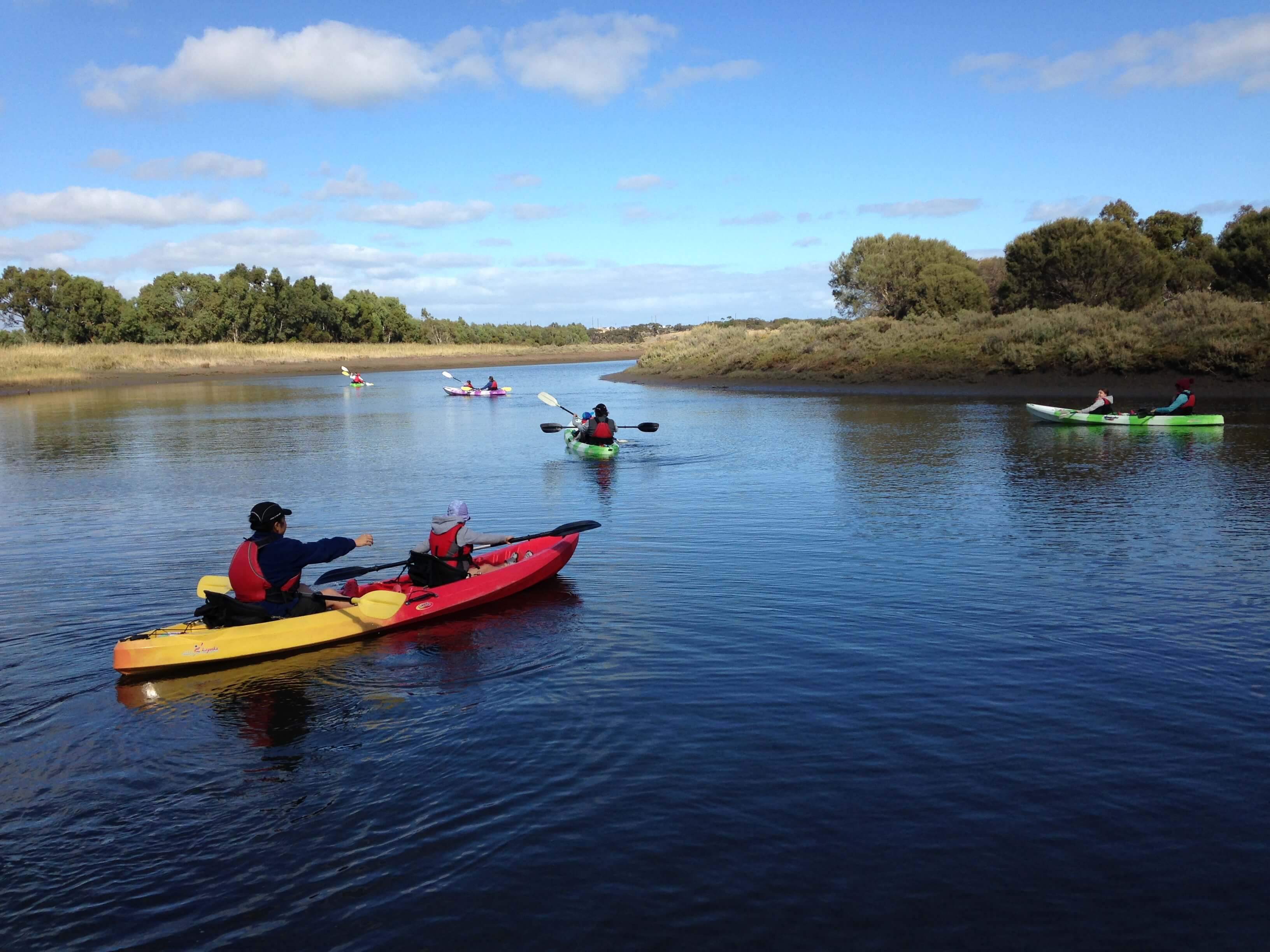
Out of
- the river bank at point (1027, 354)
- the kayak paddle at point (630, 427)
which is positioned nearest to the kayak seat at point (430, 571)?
the kayak paddle at point (630, 427)

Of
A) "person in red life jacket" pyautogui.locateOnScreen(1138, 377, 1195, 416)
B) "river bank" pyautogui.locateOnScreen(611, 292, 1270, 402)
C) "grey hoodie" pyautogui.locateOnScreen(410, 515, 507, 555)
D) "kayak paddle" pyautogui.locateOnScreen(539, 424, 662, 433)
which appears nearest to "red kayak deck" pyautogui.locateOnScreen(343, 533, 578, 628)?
"grey hoodie" pyautogui.locateOnScreen(410, 515, 507, 555)

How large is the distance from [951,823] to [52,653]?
844cm

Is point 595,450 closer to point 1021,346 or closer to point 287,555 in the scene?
point 287,555

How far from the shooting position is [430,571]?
11.0 meters

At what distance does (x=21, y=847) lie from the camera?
19.8 ft

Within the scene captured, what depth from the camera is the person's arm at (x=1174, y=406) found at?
25938mm

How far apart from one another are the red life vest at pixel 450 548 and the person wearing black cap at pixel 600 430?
41.4ft

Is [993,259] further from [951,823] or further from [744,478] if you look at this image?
[951,823]

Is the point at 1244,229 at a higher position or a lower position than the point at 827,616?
higher

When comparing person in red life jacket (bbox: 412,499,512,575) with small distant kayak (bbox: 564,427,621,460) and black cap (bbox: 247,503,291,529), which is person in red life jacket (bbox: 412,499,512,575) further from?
small distant kayak (bbox: 564,427,621,460)

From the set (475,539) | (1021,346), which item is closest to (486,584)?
(475,539)

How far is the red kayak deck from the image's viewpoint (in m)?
10.5

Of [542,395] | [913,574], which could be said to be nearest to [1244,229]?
[542,395]

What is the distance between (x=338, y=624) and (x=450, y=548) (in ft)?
6.05
